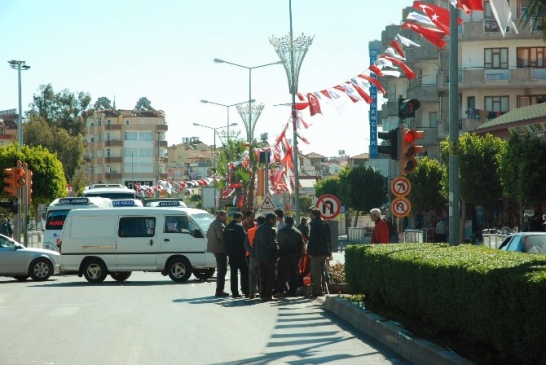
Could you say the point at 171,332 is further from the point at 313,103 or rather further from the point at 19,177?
the point at 19,177

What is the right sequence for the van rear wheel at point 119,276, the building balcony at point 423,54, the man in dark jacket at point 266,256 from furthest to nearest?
the building balcony at point 423,54 < the van rear wheel at point 119,276 < the man in dark jacket at point 266,256

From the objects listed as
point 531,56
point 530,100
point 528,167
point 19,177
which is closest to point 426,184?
point 530,100

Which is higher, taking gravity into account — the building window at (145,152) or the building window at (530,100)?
the building window at (145,152)

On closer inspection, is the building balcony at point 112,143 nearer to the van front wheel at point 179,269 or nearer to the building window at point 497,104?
the building window at point 497,104

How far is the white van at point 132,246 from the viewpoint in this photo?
2862 cm

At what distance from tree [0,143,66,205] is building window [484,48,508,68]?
1033 inches

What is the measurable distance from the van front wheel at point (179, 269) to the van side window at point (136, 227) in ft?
3.09

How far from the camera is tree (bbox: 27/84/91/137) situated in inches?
4286

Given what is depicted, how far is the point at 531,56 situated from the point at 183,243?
4164cm

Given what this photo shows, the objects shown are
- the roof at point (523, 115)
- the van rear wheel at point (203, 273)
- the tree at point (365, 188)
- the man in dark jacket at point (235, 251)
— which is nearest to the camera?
the man in dark jacket at point (235, 251)

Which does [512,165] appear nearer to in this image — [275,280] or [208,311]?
[275,280]

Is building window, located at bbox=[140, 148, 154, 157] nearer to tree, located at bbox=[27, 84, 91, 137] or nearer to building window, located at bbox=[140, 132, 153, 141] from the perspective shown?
building window, located at bbox=[140, 132, 153, 141]

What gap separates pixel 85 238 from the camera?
28.7 metres

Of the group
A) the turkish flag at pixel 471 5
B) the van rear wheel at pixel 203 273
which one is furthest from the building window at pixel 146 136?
the turkish flag at pixel 471 5
